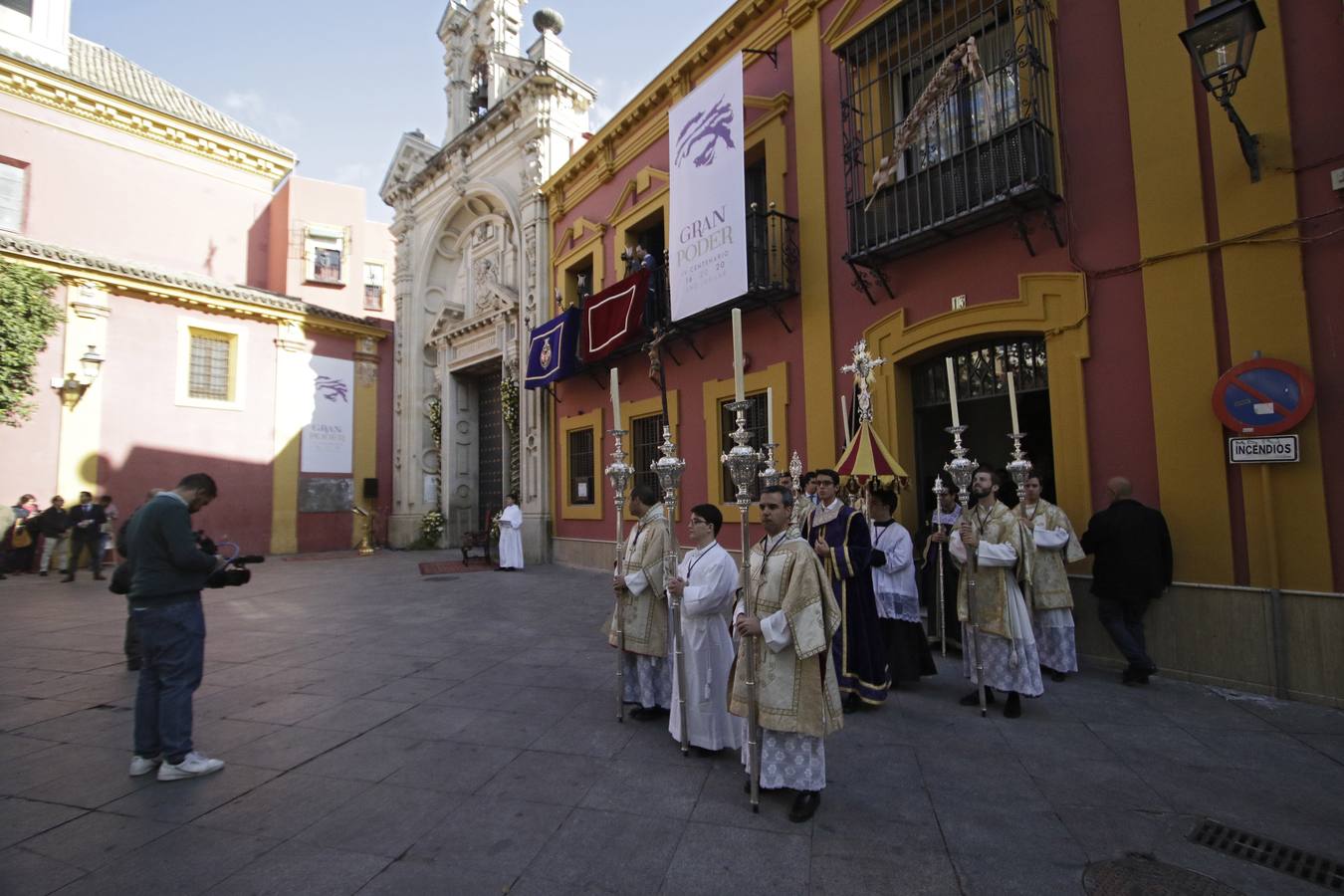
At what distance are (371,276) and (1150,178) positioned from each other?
24284mm

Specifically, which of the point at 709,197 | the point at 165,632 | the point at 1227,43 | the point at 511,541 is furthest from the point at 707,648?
the point at 511,541

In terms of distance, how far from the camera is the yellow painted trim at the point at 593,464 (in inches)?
500

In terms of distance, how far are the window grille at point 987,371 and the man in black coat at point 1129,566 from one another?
152cm

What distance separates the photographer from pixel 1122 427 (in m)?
5.81

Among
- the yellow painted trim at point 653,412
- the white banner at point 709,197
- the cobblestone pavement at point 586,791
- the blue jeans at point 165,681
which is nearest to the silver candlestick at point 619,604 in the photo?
the cobblestone pavement at point 586,791

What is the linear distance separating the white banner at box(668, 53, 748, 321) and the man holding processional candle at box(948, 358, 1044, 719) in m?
4.60

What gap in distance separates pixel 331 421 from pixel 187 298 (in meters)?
4.54

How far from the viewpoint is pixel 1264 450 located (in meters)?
5.01

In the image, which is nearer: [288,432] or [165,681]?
[165,681]

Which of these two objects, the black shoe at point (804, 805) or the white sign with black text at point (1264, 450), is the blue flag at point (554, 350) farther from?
the black shoe at point (804, 805)

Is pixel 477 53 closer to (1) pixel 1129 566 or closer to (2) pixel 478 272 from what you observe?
(2) pixel 478 272

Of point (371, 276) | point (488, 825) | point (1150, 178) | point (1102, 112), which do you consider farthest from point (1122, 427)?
point (371, 276)

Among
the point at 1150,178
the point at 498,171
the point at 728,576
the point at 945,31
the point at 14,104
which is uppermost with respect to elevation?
the point at 14,104

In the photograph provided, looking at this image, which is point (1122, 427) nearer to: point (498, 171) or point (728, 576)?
point (728, 576)
